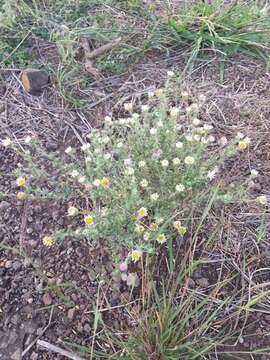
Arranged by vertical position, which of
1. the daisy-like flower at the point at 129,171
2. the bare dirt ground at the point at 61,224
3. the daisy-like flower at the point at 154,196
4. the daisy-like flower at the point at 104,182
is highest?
the daisy-like flower at the point at 129,171

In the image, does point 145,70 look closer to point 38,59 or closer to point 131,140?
point 38,59

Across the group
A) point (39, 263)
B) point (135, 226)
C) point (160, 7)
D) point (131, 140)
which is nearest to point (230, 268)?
point (135, 226)

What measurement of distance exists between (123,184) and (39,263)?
480 mm

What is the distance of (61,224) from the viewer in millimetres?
1752

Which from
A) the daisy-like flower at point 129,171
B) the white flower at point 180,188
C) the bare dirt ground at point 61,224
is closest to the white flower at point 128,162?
the daisy-like flower at point 129,171

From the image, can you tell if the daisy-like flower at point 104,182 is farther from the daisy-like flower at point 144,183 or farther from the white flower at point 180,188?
the white flower at point 180,188

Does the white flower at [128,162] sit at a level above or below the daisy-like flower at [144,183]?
above

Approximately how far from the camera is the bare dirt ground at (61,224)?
150 centimetres

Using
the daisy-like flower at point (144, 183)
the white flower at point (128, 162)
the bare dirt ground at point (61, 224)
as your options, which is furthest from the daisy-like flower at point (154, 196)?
the bare dirt ground at point (61, 224)

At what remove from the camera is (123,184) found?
60.6 inches

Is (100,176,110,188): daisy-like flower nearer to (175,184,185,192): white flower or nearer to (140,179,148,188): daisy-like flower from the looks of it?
(140,179,148,188): daisy-like flower

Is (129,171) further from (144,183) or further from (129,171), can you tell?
(144,183)

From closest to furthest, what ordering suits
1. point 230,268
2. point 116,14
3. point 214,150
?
point 230,268 < point 214,150 < point 116,14

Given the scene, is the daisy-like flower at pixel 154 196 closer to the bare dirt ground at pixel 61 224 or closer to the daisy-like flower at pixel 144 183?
the daisy-like flower at pixel 144 183
